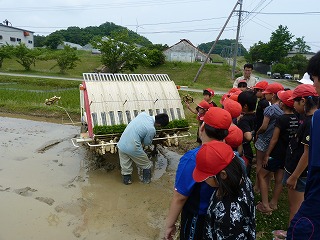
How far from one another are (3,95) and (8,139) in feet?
22.7

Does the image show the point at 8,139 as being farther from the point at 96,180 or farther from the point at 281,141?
the point at 281,141

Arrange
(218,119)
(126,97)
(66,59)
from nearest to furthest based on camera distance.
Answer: (218,119)
(126,97)
(66,59)

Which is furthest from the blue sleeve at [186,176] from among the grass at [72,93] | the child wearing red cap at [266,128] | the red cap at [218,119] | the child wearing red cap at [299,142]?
the child wearing red cap at [266,128]

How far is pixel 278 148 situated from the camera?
4.12 meters

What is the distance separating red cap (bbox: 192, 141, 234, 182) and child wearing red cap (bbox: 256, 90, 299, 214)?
7.16ft

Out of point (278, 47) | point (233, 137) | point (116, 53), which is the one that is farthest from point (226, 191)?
point (278, 47)

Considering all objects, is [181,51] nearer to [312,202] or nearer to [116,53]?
[116,53]

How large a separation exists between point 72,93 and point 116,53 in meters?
13.2

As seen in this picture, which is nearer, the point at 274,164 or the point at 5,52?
the point at 274,164

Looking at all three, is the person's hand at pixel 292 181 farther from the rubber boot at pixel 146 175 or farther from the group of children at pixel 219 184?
the rubber boot at pixel 146 175

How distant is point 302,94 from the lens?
322 centimetres

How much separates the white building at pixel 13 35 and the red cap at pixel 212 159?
53927 millimetres

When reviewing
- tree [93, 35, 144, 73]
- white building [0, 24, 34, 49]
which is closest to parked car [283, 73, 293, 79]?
tree [93, 35, 144, 73]

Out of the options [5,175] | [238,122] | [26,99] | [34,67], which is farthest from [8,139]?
[34,67]
